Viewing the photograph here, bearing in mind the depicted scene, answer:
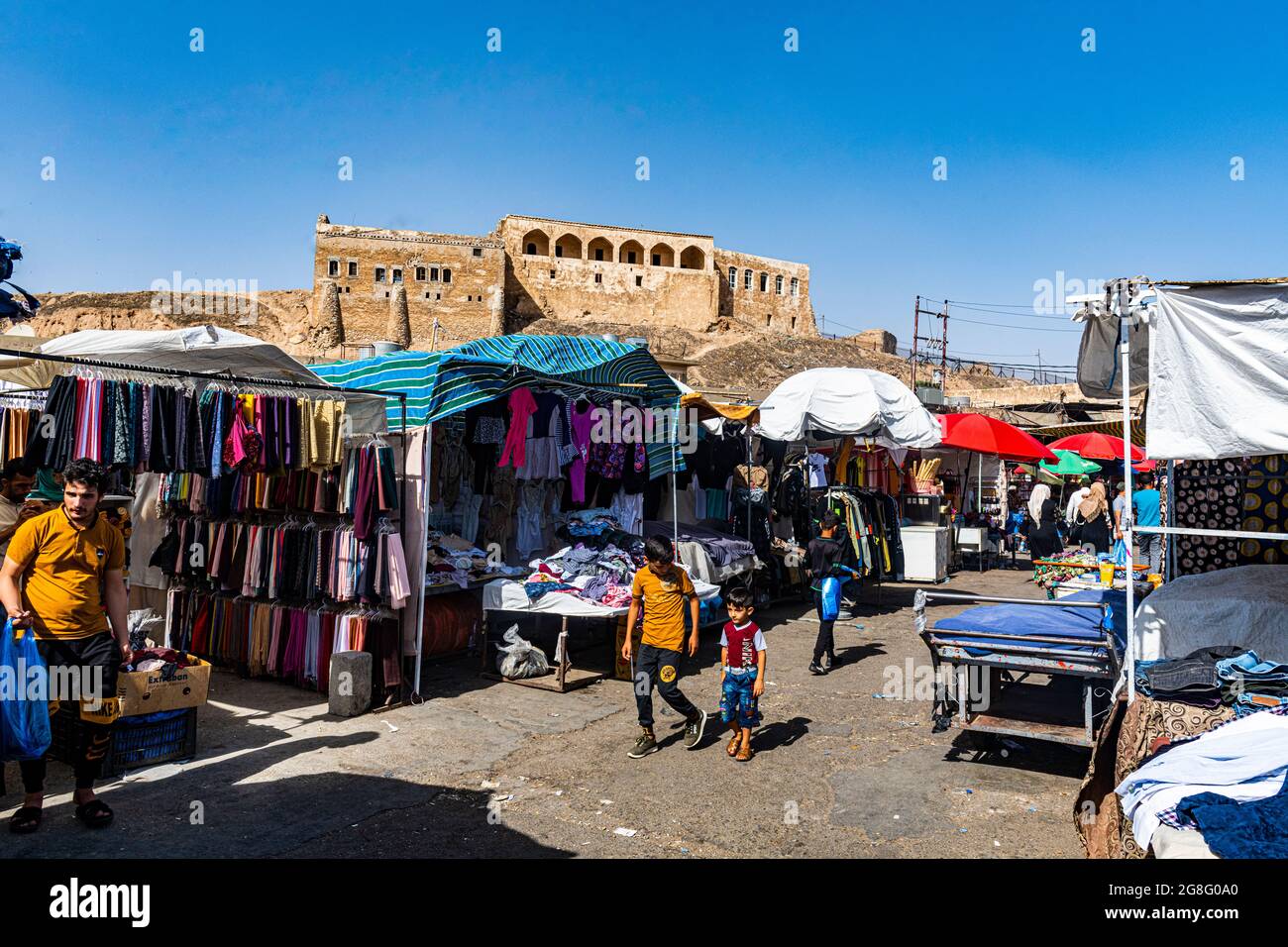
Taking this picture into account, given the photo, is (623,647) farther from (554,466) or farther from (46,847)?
(46,847)

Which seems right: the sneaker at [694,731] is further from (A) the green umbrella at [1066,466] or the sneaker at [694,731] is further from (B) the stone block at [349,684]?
(A) the green umbrella at [1066,466]

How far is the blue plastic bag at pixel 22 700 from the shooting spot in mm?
4578

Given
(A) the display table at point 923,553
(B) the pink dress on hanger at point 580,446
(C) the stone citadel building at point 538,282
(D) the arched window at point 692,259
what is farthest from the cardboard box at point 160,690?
(D) the arched window at point 692,259

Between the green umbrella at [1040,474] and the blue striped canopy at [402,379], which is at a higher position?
the blue striped canopy at [402,379]

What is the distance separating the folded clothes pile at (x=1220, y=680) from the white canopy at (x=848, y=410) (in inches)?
264

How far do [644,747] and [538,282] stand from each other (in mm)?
61485

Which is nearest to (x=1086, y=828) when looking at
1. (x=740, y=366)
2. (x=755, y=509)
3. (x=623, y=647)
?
(x=623, y=647)

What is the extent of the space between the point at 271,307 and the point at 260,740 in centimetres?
6452

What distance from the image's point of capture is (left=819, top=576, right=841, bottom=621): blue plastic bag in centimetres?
889

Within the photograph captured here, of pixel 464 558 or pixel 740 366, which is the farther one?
pixel 740 366

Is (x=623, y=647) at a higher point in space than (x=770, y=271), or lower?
lower

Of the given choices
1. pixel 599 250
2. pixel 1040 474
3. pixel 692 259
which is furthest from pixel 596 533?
pixel 692 259

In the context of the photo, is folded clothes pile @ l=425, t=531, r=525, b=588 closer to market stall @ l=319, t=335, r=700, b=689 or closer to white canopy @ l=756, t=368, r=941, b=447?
market stall @ l=319, t=335, r=700, b=689
